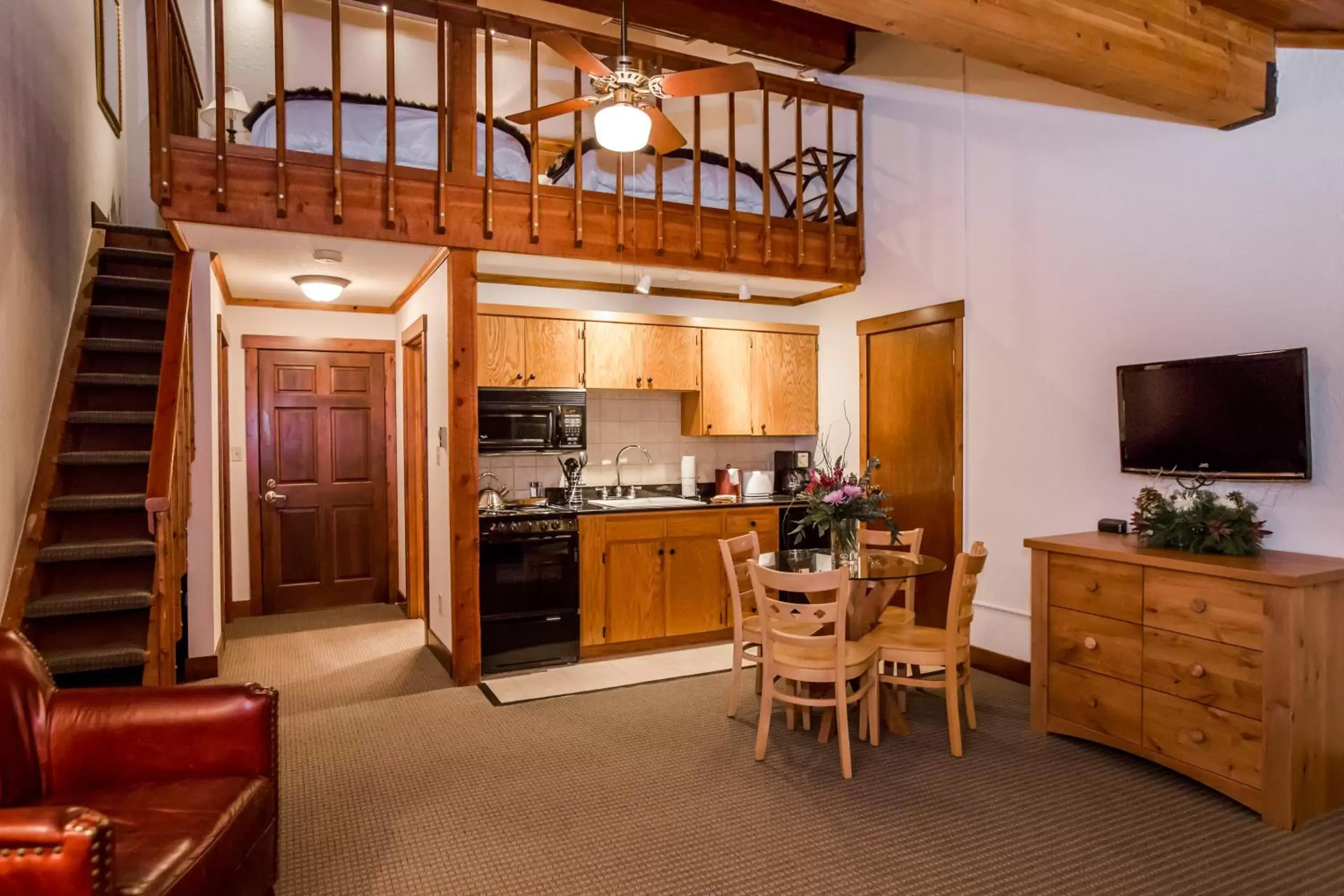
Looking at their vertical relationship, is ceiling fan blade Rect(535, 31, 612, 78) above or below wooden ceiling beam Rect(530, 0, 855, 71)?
below

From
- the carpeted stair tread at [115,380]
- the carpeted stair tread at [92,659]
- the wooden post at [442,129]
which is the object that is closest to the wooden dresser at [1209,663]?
the wooden post at [442,129]

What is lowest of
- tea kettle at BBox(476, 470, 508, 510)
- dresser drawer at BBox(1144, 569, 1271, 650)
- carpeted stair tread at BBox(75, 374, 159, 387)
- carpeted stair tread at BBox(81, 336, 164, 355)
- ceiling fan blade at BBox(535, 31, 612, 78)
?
dresser drawer at BBox(1144, 569, 1271, 650)

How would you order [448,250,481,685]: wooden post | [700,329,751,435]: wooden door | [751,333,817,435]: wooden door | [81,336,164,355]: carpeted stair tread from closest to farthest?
[81,336,164,355]: carpeted stair tread < [448,250,481,685]: wooden post < [700,329,751,435]: wooden door < [751,333,817,435]: wooden door

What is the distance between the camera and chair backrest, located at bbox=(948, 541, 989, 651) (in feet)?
10.8

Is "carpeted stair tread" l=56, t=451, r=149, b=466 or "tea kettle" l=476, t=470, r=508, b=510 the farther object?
"tea kettle" l=476, t=470, r=508, b=510

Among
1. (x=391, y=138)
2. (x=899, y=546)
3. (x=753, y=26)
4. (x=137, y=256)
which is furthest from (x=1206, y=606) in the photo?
(x=137, y=256)

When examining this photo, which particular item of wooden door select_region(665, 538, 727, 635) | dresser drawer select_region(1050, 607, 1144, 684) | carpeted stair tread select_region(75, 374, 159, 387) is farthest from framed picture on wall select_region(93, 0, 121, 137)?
dresser drawer select_region(1050, 607, 1144, 684)

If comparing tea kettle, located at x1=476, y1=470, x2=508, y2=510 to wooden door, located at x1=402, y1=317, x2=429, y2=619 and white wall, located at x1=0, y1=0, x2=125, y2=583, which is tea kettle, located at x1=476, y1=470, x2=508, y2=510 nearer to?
wooden door, located at x1=402, y1=317, x2=429, y2=619

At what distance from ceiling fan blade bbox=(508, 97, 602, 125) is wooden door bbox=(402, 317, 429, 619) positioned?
183 centimetres

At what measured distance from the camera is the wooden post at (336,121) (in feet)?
12.3

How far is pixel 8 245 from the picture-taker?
328cm

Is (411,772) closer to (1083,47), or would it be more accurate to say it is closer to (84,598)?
(84,598)

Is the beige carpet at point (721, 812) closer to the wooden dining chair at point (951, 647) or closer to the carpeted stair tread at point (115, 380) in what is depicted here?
the wooden dining chair at point (951, 647)

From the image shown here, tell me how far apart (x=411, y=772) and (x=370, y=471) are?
3.52 m
